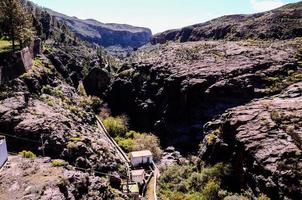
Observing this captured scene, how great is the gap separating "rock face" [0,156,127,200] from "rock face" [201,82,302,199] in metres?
16.3

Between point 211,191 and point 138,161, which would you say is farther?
point 138,161

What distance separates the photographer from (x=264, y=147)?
43.1 metres

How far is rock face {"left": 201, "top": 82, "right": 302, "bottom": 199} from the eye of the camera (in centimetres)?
3769

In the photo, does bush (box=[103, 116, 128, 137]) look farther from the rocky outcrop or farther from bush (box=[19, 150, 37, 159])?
bush (box=[19, 150, 37, 159])

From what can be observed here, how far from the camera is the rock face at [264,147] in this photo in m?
37.7

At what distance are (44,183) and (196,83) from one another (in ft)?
185

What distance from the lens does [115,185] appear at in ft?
169

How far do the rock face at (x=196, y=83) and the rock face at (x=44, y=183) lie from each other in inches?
1548

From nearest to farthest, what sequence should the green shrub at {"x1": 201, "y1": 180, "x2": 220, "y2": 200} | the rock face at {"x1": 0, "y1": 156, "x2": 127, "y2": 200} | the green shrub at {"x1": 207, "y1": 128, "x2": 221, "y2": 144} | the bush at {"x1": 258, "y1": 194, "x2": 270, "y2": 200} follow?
the rock face at {"x1": 0, "y1": 156, "x2": 127, "y2": 200}
the bush at {"x1": 258, "y1": 194, "x2": 270, "y2": 200}
the green shrub at {"x1": 201, "y1": 180, "x2": 220, "y2": 200}
the green shrub at {"x1": 207, "y1": 128, "x2": 221, "y2": 144}

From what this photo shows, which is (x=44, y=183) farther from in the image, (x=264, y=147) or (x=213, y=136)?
(x=213, y=136)

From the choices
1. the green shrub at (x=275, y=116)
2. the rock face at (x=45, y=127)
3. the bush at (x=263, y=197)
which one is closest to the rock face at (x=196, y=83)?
the rock face at (x=45, y=127)

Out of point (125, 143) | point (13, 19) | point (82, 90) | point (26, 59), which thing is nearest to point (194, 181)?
point (125, 143)

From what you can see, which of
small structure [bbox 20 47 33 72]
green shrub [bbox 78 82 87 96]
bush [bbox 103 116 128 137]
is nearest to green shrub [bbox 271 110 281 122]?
small structure [bbox 20 47 33 72]

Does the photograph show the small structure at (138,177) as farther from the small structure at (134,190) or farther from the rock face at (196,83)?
the rock face at (196,83)
